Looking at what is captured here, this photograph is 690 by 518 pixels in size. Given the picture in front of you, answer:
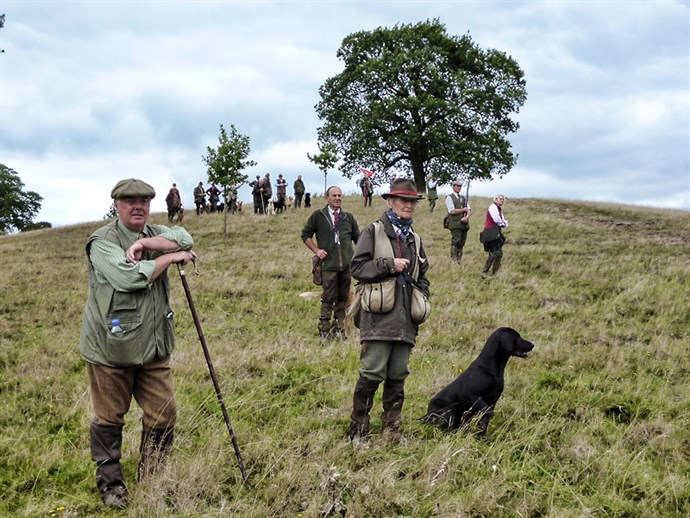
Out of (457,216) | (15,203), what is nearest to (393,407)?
A: (457,216)

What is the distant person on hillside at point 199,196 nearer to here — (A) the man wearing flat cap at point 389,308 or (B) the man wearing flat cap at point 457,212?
(B) the man wearing flat cap at point 457,212

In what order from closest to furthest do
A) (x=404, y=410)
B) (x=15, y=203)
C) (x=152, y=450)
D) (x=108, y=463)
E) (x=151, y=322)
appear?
1. (x=151, y=322)
2. (x=108, y=463)
3. (x=152, y=450)
4. (x=404, y=410)
5. (x=15, y=203)

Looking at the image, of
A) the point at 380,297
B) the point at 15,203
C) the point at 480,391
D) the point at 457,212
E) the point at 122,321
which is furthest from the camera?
the point at 15,203

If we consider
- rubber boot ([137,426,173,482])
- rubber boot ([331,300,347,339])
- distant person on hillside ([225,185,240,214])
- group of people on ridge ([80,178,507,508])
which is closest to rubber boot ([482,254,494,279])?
rubber boot ([331,300,347,339])

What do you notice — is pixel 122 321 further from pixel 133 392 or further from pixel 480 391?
pixel 480 391

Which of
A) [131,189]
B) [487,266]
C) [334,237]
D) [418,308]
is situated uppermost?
[131,189]

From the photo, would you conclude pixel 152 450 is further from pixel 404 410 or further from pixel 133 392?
pixel 404 410

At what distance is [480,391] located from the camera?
5.06m

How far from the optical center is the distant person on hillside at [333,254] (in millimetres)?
8578

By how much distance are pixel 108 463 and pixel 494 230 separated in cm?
1003

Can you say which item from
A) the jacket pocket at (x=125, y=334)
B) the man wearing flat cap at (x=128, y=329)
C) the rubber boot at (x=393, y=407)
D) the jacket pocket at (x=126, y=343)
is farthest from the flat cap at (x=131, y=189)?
the rubber boot at (x=393, y=407)

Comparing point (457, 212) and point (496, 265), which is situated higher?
point (457, 212)

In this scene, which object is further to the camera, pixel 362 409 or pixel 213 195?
pixel 213 195

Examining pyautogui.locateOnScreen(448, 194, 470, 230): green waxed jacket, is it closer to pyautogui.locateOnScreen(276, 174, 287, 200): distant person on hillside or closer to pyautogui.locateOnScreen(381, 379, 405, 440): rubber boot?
pyautogui.locateOnScreen(381, 379, 405, 440): rubber boot
